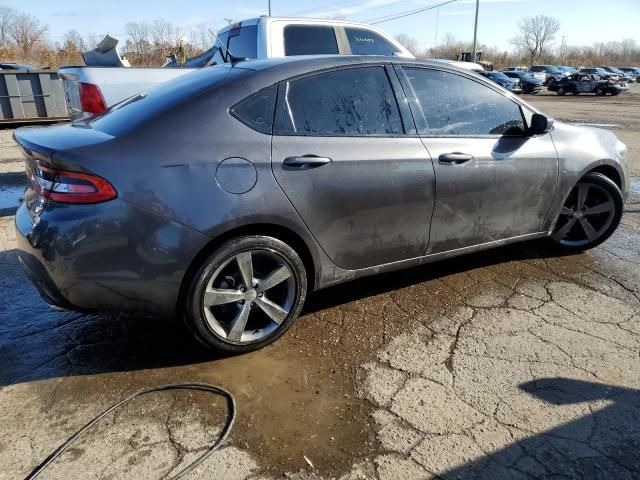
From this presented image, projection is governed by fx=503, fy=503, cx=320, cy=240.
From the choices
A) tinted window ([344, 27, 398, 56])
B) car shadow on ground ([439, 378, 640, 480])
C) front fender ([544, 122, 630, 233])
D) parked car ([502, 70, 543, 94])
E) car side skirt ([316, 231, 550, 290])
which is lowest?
parked car ([502, 70, 543, 94])

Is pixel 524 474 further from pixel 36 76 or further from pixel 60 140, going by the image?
pixel 36 76

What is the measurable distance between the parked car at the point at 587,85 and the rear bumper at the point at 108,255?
37143 millimetres

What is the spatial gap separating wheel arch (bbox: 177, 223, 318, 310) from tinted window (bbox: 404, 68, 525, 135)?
3.85 feet

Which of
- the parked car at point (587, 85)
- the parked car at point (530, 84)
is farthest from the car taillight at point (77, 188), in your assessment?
the parked car at point (530, 84)

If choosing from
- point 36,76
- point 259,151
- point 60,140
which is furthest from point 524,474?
point 36,76

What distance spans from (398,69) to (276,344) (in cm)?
199

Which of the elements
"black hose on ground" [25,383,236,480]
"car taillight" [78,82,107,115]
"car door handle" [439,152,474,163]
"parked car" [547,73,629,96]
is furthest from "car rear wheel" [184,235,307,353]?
"parked car" [547,73,629,96]

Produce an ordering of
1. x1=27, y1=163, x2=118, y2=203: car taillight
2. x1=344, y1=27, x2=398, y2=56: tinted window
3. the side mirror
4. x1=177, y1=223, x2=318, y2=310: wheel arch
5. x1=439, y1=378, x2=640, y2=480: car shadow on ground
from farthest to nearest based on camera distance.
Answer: x1=344, y1=27, x2=398, y2=56: tinted window, the side mirror, x1=177, y1=223, x2=318, y2=310: wheel arch, x1=27, y1=163, x2=118, y2=203: car taillight, x1=439, y1=378, x2=640, y2=480: car shadow on ground

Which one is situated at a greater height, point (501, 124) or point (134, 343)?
point (501, 124)

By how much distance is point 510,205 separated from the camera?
3.79 meters

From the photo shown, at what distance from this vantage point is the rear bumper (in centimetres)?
249

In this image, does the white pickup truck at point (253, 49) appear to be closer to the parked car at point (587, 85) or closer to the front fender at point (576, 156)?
the front fender at point (576, 156)

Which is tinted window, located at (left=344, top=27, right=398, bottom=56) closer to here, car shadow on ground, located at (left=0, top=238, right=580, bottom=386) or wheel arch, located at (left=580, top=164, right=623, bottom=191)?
wheel arch, located at (left=580, top=164, right=623, bottom=191)

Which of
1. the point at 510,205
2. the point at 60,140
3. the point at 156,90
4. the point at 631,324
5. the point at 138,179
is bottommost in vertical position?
the point at 631,324
